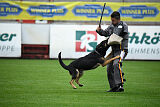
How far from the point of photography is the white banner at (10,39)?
58.9ft

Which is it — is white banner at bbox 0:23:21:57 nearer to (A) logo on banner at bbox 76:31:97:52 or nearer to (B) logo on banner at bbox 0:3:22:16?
(B) logo on banner at bbox 0:3:22:16

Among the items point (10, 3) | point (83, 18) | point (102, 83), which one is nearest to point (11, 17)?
point (10, 3)

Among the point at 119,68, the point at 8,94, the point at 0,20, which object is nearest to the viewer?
the point at 8,94

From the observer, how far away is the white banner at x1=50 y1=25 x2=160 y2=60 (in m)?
18.1

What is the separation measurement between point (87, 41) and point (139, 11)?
308cm

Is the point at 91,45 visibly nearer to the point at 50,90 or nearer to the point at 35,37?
the point at 35,37

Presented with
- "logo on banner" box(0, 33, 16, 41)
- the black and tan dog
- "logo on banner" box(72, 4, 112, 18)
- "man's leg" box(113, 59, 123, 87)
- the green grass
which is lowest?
the green grass

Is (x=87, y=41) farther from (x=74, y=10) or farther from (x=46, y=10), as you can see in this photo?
(x=46, y=10)

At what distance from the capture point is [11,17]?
1862cm

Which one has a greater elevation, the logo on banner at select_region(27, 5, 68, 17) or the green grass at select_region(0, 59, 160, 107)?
the logo on banner at select_region(27, 5, 68, 17)

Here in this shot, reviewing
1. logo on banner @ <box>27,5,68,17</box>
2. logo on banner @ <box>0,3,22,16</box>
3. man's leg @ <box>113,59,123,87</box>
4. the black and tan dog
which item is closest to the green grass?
man's leg @ <box>113,59,123,87</box>

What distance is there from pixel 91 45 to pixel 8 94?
10.5 m

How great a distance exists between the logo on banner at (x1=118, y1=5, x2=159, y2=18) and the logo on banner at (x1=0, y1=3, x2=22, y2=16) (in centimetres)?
512

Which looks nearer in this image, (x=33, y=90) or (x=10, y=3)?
(x=33, y=90)
